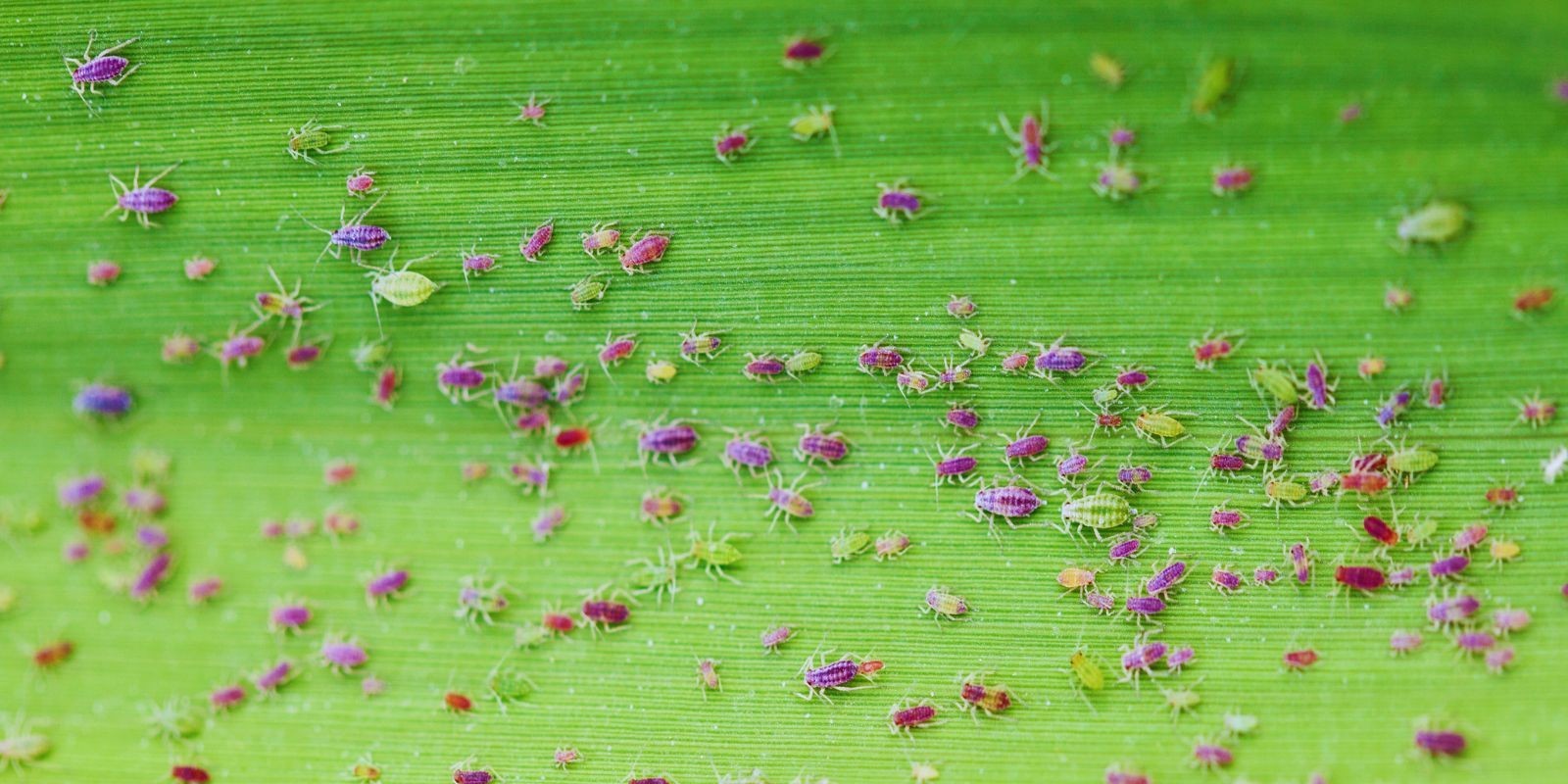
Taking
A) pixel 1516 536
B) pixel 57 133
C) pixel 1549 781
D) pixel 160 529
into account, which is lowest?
pixel 160 529

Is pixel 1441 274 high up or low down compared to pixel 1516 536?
up

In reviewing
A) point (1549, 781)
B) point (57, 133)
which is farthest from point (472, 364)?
point (1549, 781)

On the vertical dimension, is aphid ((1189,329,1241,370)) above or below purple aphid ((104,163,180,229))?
above

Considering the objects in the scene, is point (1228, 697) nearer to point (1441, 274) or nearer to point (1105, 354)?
point (1105, 354)

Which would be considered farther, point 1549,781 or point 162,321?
point 162,321

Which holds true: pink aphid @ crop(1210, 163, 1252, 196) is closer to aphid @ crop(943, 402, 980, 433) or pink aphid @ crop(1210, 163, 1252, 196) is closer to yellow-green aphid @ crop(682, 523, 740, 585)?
aphid @ crop(943, 402, 980, 433)

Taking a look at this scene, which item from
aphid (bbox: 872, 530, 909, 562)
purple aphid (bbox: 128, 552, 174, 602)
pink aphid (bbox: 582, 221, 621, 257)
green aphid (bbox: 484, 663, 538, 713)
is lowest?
purple aphid (bbox: 128, 552, 174, 602)

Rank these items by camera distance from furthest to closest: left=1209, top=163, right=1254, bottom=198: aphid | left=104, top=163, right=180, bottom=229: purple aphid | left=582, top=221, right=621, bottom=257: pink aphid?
1. left=104, top=163, right=180, bottom=229: purple aphid
2. left=582, top=221, right=621, bottom=257: pink aphid
3. left=1209, top=163, right=1254, bottom=198: aphid

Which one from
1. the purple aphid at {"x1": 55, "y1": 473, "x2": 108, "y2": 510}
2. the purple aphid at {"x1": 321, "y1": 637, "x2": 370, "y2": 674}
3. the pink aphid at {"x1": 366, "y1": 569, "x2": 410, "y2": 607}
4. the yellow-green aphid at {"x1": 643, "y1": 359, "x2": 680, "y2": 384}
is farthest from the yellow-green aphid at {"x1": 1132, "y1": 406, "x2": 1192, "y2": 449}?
the purple aphid at {"x1": 55, "y1": 473, "x2": 108, "y2": 510}
